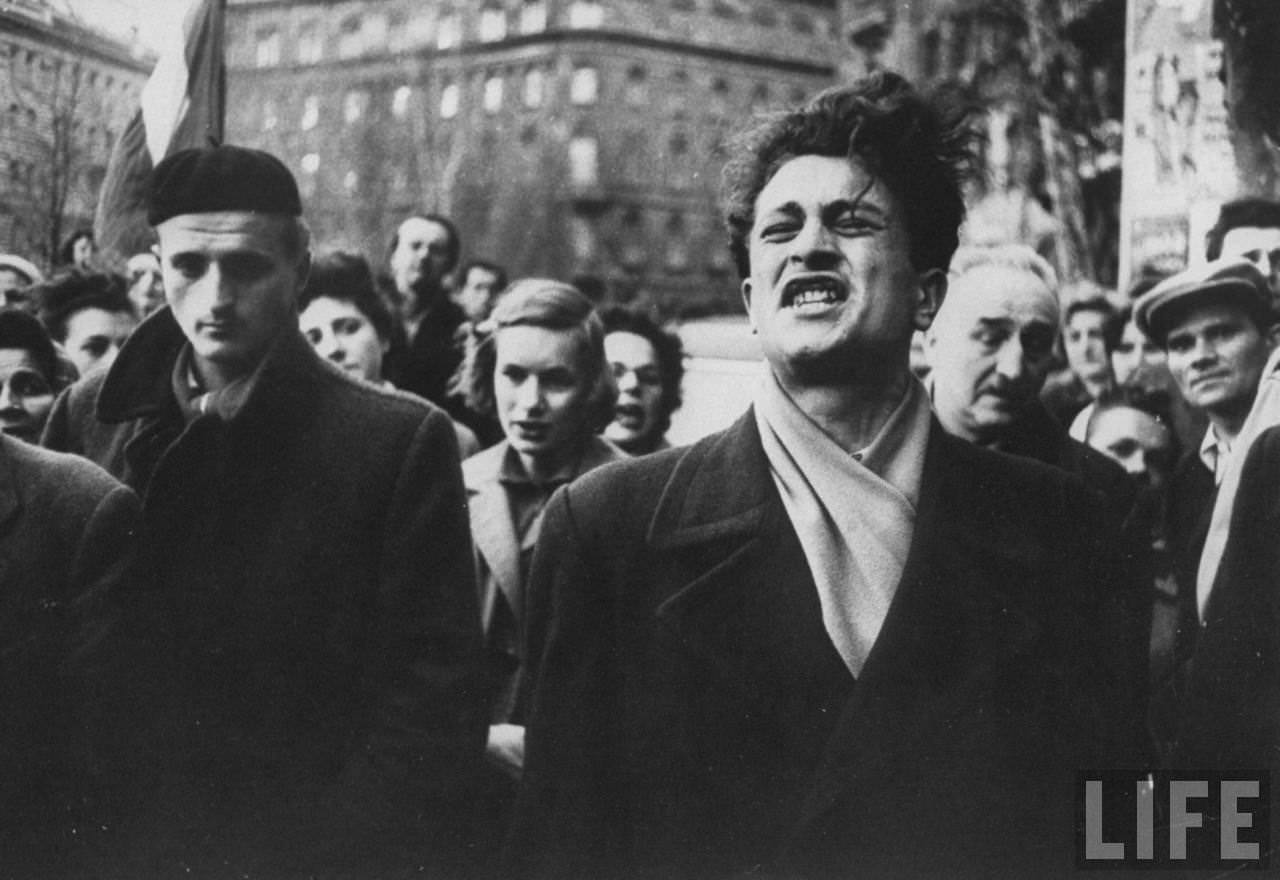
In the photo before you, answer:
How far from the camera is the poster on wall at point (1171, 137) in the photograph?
13.3 ft

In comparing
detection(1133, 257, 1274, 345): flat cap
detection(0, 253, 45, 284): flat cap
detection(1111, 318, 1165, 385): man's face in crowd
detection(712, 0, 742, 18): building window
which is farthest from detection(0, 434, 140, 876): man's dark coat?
detection(1133, 257, 1274, 345): flat cap

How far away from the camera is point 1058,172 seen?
4.15 meters

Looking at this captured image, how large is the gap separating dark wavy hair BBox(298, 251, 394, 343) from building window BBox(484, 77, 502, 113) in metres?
0.53

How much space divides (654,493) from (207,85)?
5.16ft

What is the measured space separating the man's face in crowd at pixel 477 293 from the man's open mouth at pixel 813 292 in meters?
0.84

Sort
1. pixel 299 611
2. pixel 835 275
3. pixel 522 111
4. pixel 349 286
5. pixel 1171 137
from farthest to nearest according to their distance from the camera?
pixel 522 111 → pixel 1171 137 → pixel 349 286 → pixel 299 611 → pixel 835 275

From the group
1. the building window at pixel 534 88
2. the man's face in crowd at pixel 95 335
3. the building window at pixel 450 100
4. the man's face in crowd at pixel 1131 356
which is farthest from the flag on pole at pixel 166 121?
the man's face in crowd at pixel 1131 356

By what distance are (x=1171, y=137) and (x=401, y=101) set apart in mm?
1899

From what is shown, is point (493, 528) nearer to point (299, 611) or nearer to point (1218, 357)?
point (299, 611)

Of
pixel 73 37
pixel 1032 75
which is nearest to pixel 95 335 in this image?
pixel 73 37

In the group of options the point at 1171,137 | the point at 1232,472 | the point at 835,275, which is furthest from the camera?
the point at 1171,137

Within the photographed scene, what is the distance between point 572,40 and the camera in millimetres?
4207

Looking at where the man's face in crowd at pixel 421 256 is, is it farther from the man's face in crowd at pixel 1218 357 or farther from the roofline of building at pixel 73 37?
the man's face in crowd at pixel 1218 357

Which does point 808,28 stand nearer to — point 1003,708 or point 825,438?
point 825,438
